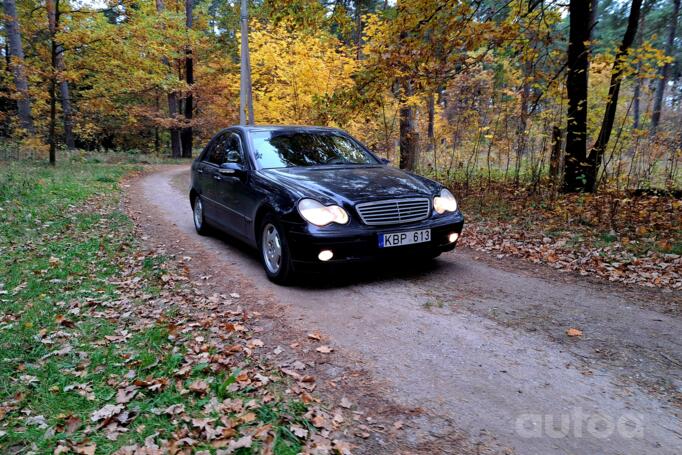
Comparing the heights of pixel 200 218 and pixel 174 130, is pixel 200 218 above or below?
below

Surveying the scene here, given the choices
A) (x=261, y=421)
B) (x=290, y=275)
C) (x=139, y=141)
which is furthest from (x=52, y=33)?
(x=139, y=141)

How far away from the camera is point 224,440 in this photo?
7.84ft

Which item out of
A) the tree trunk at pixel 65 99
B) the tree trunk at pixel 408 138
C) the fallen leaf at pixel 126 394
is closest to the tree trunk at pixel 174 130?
the tree trunk at pixel 65 99

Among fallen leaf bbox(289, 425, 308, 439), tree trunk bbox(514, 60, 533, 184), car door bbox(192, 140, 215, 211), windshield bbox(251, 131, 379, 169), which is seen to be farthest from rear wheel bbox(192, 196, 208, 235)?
tree trunk bbox(514, 60, 533, 184)

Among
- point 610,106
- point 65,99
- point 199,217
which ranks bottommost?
point 199,217

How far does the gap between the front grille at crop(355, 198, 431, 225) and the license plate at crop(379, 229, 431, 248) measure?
138mm

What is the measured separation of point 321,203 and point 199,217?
3872 mm

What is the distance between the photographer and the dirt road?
249 cm

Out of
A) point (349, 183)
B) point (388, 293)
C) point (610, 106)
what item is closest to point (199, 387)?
point (388, 293)

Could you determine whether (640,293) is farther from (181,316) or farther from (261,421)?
(181,316)

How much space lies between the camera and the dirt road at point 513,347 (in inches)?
98.2

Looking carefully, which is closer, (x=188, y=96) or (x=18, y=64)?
(x=18, y=64)

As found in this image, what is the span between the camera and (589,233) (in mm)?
6809

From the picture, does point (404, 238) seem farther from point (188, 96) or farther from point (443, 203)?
point (188, 96)
